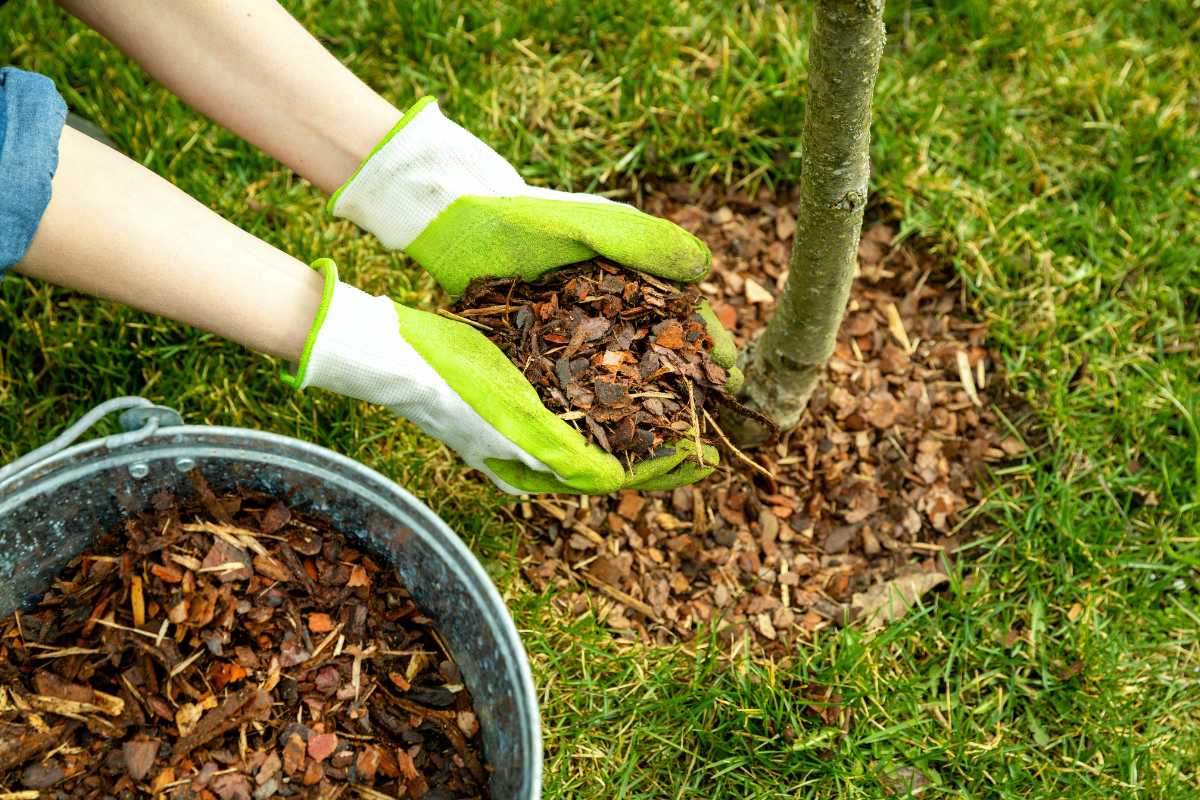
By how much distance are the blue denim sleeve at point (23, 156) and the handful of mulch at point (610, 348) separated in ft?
2.49

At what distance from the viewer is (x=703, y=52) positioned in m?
2.88

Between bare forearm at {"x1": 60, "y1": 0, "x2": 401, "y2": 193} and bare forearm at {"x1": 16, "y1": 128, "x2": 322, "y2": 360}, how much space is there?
35cm

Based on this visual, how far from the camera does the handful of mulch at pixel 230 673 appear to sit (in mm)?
1797

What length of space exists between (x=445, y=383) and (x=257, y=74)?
0.76 m

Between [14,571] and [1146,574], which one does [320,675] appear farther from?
[1146,574]

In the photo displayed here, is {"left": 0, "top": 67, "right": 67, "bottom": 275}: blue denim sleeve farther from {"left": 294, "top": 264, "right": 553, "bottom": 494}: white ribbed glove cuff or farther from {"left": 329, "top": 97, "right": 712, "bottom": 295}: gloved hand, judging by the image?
{"left": 329, "top": 97, "right": 712, "bottom": 295}: gloved hand

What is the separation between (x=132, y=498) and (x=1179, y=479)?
2.45 m

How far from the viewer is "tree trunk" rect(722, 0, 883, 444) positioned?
55.4 inches

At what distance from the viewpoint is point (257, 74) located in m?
1.93

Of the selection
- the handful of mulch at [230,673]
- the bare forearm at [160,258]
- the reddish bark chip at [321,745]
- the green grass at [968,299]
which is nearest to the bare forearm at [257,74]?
the bare forearm at [160,258]

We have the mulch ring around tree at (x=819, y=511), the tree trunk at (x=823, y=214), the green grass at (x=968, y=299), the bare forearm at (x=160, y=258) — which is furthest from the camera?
the mulch ring around tree at (x=819, y=511)

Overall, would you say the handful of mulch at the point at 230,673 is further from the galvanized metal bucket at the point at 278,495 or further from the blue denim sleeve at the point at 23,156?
the blue denim sleeve at the point at 23,156

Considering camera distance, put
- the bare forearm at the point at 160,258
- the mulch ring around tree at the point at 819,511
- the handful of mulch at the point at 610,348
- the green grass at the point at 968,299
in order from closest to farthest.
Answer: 1. the bare forearm at the point at 160,258
2. the handful of mulch at the point at 610,348
3. the green grass at the point at 968,299
4. the mulch ring around tree at the point at 819,511

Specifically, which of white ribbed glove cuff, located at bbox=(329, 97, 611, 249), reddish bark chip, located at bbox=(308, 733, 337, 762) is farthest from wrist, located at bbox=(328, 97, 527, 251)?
reddish bark chip, located at bbox=(308, 733, 337, 762)
